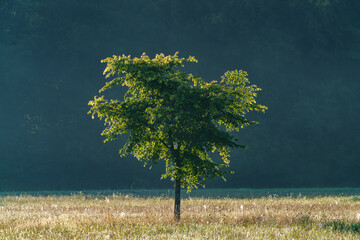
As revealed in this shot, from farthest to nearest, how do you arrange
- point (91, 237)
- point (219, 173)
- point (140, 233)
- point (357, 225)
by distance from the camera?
1. point (219, 173)
2. point (357, 225)
3. point (140, 233)
4. point (91, 237)

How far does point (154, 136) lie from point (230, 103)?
2337 millimetres

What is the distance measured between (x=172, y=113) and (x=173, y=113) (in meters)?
0.07

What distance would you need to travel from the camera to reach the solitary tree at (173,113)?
1181 centimetres

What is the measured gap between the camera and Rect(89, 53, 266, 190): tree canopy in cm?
1181

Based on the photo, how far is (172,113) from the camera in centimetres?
1220

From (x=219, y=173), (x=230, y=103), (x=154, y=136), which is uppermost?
(x=230, y=103)

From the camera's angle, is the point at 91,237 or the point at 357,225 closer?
the point at 91,237

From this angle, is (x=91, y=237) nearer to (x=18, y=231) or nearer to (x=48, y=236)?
(x=48, y=236)

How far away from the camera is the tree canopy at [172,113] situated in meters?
11.8

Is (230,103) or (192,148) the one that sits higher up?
(230,103)

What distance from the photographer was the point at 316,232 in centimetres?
978

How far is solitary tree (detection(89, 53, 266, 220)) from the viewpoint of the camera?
11.8 m

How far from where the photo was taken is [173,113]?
12133 millimetres

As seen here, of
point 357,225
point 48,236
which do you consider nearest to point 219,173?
point 357,225
